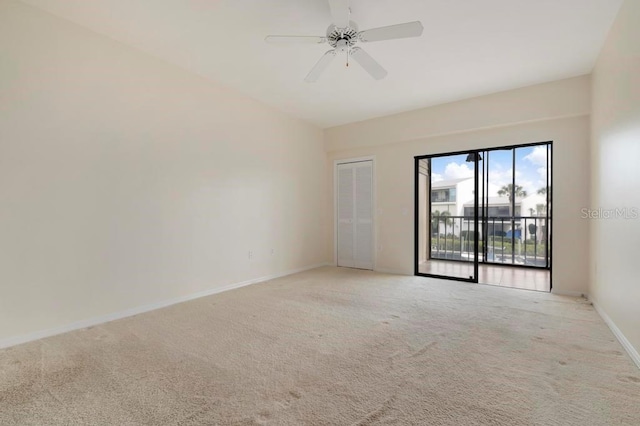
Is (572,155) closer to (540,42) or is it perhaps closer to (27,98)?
(540,42)

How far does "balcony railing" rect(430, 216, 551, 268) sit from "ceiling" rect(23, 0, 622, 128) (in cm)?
284

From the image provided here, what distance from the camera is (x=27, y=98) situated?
8.13 ft

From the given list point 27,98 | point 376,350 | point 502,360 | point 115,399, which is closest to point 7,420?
point 115,399

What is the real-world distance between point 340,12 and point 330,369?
255 centimetres

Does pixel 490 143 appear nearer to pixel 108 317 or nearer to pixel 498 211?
pixel 498 211

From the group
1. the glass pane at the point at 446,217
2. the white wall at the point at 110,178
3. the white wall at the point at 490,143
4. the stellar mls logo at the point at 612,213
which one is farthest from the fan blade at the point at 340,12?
Result: the glass pane at the point at 446,217

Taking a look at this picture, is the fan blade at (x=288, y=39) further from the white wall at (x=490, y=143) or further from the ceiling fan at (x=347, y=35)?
the white wall at (x=490, y=143)

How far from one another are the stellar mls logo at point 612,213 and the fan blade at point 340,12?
8.28ft

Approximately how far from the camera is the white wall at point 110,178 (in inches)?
96.0

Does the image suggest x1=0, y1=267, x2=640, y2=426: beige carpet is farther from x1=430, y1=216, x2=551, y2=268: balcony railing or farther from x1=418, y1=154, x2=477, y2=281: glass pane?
x1=430, y1=216, x2=551, y2=268: balcony railing

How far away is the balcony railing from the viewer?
5.87 metres

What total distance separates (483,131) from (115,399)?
5.09 meters

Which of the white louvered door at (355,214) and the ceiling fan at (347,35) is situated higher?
the ceiling fan at (347,35)

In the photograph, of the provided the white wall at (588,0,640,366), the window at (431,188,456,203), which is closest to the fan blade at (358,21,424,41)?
the white wall at (588,0,640,366)
